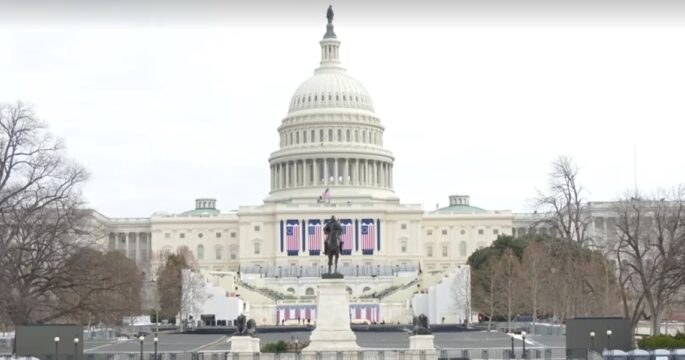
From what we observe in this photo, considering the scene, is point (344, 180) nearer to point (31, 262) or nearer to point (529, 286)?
point (529, 286)

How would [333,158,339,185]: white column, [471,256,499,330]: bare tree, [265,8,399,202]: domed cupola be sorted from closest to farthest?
[471,256,499,330]: bare tree → [265,8,399,202]: domed cupola → [333,158,339,185]: white column

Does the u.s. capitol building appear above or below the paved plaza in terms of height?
above

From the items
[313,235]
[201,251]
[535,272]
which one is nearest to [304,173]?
[313,235]

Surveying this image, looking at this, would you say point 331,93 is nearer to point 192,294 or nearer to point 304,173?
point 304,173

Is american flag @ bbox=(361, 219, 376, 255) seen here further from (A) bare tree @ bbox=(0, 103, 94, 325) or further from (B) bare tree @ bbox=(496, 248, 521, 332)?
(A) bare tree @ bbox=(0, 103, 94, 325)

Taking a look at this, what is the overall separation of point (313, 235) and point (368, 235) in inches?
300

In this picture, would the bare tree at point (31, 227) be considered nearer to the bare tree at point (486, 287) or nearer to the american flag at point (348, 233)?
the bare tree at point (486, 287)

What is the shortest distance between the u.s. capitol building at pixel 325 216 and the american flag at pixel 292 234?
0.45 feet

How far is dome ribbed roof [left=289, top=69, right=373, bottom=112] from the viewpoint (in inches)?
7279

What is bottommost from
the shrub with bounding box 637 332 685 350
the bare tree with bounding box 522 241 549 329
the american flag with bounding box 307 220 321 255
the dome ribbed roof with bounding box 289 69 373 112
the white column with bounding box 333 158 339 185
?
the shrub with bounding box 637 332 685 350

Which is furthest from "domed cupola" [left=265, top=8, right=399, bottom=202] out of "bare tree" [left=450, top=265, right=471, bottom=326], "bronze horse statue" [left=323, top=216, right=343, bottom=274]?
"bronze horse statue" [left=323, top=216, right=343, bottom=274]

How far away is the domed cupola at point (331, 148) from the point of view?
182 metres

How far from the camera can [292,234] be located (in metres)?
174

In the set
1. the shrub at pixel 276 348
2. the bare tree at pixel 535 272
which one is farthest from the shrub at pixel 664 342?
the bare tree at pixel 535 272
